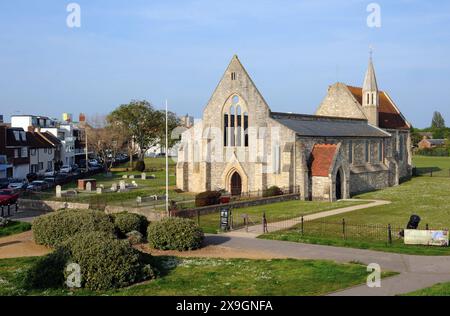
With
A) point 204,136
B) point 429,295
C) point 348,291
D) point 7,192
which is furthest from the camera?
point 204,136

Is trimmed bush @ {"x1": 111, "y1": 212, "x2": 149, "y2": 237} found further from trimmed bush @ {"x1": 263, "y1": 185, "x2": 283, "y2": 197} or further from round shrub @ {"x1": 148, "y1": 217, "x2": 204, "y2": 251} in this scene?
trimmed bush @ {"x1": 263, "y1": 185, "x2": 283, "y2": 197}

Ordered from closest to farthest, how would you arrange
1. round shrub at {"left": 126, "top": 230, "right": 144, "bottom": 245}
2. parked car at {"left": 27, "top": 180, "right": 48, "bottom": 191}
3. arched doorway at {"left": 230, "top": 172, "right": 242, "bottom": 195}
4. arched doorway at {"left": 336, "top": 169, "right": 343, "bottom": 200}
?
round shrub at {"left": 126, "top": 230, "right": 144, "bottom": 245} → arched doorway at {"left": 336, "top": 169, "right": 343, "bottom": 200} → arched doorway at {"left": 230, "top": 172, "right": 242, "bottom": 195} → parked car at {"left": 27, "top": 180, "right": 48, "bottom": 191}

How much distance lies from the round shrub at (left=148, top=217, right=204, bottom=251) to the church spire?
4699cm

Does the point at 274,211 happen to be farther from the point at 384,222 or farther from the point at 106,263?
the point at 106,263

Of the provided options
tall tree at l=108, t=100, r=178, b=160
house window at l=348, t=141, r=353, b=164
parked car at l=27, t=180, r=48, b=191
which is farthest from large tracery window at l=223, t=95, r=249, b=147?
tall tree at l=108, t=100, r=178, b=160

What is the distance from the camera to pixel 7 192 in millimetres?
42406

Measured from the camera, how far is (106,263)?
17.4 meters

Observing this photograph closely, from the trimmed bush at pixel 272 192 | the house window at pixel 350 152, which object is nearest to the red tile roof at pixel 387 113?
the house window at pixel 350 152

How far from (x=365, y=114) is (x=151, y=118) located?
3990cm

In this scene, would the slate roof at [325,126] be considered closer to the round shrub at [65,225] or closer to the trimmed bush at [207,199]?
the trimmed bush at [207,199]

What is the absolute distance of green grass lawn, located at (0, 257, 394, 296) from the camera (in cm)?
1667

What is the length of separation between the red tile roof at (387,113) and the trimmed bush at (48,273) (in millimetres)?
56084
